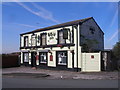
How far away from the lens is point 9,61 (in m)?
31.6

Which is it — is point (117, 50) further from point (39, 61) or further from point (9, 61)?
point (9, 61)

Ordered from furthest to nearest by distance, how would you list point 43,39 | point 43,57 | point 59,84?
point 43,39 < point 43,57 < point 59,84


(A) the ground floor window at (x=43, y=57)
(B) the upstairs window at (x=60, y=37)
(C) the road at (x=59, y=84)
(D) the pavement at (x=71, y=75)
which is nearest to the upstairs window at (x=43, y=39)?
(A) the ground floor window at (x=43, y=57)

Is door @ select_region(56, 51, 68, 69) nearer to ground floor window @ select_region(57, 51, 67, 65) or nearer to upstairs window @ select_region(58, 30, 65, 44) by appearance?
ground floor window @ select_region(57, 51, 67, 65)

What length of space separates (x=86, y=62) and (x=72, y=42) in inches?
121

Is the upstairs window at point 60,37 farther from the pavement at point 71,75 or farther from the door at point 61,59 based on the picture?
the pavement at point 71,75

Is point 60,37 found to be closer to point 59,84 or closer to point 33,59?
point 33,59

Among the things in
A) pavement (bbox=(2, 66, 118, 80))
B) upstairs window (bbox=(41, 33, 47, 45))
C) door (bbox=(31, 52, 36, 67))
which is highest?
upstairs window (bbox=(41, 33, 47, 45))

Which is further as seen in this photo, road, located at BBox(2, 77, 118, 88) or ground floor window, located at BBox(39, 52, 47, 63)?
ground floor window, located at BBox(39, 52, 47, 63)

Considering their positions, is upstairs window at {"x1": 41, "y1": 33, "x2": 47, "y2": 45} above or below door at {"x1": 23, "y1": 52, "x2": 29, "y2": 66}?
above

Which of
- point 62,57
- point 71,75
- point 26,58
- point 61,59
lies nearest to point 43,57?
point 61,59

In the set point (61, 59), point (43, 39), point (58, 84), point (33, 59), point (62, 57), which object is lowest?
point (58, 84)

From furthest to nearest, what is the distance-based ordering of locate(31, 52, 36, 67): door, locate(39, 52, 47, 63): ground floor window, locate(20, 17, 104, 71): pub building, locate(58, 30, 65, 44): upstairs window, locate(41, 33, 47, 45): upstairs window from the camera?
locate(31, 52, 36, 67): door → locate(41, 33, 47, 45): upstairs window → locate(39, 52, 47, 63): ground floor window → locate(58, 30, 65, 44): upstairs window → locate(20, 17, 104, 71): pub building

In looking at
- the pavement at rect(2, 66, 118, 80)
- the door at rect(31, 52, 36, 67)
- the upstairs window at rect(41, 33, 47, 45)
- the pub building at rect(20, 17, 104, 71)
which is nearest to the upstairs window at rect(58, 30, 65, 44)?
the pub building at rect(20, 17, 104, 71)
